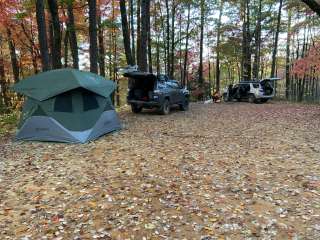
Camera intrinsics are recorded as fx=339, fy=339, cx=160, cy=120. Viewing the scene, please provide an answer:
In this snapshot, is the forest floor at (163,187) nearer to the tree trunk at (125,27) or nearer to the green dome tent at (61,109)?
the green dome tent at (61,109)

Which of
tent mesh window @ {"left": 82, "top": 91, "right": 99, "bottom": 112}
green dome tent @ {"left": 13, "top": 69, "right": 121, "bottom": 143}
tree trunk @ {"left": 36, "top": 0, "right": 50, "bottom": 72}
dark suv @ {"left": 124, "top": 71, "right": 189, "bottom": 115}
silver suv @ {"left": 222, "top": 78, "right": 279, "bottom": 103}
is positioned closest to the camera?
green dome tent @ {"left": 13, "top": 69, "right": 121, "bottom": 143}

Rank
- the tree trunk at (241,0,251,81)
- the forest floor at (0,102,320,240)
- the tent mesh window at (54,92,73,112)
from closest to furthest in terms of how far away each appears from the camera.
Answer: the forest floor at (0,102,320,240) → the tent mesh window at (54,92,73,112) → the tree trunk at (241,0,251,81)

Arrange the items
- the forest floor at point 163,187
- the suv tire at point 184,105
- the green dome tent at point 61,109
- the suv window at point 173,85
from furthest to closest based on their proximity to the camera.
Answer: the suv tire at point 184,105
the suv window at point 173,85
the green dome tent at point 61,109
the forest floor at point 163,187

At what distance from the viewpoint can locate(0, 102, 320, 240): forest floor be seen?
457 centimetres

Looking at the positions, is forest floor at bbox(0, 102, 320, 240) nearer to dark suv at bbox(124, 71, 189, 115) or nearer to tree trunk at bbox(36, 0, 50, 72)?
tree trunk at bbox(36, 0, 50, 72)

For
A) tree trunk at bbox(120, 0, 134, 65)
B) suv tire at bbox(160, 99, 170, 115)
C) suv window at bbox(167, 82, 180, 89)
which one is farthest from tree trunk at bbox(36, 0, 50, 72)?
tree trunk at bbox(120, 0, 134, 65)

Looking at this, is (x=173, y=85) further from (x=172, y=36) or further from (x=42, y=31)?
(x=172, y=36)

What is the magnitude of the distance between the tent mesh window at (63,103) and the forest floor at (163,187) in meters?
1.08

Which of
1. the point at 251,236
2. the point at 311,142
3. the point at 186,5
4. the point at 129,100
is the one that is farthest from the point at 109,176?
the point at 186,5

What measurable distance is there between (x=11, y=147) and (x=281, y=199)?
686 centimetres

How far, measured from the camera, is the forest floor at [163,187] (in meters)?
4.57

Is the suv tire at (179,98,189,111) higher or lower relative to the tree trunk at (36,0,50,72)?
lower

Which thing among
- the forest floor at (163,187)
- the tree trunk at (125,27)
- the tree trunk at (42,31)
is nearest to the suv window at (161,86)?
the tree trunk at (125,27)

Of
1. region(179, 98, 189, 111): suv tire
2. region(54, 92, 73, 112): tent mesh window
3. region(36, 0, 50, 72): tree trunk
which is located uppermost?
region(36, 0, 50, 72): tree trunk
